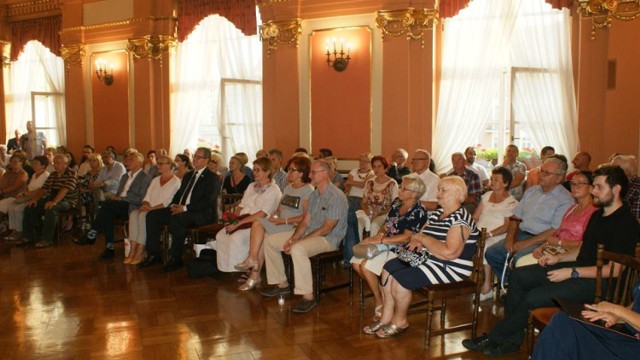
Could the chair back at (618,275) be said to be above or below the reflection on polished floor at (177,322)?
above

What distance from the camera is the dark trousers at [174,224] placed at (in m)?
6.33

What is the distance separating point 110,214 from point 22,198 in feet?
6.40

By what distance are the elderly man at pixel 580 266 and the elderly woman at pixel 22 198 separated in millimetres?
6721

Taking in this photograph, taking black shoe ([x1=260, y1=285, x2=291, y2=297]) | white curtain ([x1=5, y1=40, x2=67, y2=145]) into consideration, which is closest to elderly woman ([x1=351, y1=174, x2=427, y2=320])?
black shoe ([x1=260, y1=285, x2=291, y2=297])

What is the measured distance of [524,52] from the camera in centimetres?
787

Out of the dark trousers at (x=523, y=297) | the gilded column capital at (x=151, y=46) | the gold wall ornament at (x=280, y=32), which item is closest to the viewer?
the dark trousers at (x=523, y=297)

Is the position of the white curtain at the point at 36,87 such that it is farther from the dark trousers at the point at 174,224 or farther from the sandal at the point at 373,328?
the sandal at the point at 373,328

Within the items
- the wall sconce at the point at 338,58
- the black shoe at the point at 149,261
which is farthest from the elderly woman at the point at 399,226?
the wall sconce at the point at 338,58

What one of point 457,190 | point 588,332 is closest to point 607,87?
point 457,190

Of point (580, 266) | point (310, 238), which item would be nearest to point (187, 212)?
point (310, 238)

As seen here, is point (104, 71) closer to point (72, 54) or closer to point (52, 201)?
point (72, 54)

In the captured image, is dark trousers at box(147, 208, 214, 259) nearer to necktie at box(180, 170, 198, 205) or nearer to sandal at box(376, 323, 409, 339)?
necktie at box(180, 170, 198, 205)

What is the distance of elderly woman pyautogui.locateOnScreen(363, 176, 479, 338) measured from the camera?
3.93 metres

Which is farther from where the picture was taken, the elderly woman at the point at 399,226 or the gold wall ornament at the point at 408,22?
the gold wall ornament at the point at 408,22
